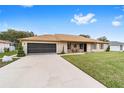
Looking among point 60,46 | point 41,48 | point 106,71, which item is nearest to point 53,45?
point 60,46

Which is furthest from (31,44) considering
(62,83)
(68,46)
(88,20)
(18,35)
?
(18,35)

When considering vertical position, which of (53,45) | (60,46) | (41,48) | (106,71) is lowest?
(106,71)

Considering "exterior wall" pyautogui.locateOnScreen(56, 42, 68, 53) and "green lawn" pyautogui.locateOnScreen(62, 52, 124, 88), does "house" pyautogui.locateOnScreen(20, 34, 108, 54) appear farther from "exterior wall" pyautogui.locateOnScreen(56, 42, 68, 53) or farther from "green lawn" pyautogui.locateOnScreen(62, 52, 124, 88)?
"green lawn" pyautogui.locateOnScreen(62, 52, 124, 88)

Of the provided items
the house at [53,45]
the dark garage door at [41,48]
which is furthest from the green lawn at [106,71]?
the dark garage door at [41,48]

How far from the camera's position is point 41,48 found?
25547 millimetres

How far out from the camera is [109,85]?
6598 mm

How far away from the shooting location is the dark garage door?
973 inches

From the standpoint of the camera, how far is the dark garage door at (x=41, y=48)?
2472cm

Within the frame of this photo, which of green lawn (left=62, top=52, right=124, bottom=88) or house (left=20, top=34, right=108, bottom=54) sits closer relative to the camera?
green lawn (left=62, top=52, right=124, bottom=88)

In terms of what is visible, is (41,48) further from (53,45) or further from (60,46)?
(60,46)

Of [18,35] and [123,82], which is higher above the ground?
[18,35]

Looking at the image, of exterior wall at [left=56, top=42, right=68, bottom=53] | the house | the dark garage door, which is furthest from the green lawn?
exterior wall at [left=56, top=42, right=68, bottom=53]
